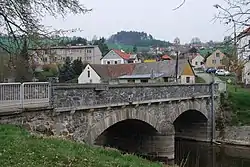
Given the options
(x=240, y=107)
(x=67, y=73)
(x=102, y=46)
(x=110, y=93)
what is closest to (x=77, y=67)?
(x=67, y=73)

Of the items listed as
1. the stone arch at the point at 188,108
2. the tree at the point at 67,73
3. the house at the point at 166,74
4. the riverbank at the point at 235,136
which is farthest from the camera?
the tree at the point at 67,73

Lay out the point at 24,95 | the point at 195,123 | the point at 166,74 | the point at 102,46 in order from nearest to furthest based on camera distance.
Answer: the point at 24,95, the point at 195,123, the point at 166,74, the point at 102,46

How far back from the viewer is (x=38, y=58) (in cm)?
929

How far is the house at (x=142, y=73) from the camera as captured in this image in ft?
155

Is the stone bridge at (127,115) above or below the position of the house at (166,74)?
below

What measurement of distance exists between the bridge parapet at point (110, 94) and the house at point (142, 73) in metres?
19.5

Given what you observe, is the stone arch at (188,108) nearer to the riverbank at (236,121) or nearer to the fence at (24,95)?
the riverbank at (236,121)

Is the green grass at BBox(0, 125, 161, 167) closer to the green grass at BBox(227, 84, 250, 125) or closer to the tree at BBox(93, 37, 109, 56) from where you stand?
the green grass at BBox(227, 84, 250, 125)

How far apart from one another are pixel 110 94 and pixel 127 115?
6.41ft

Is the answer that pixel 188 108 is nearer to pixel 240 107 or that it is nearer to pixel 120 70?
pixel 240 107

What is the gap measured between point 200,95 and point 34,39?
21.2m

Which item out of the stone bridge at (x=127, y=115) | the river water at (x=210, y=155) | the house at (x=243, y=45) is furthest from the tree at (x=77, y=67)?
the house at (x=243, y=45)

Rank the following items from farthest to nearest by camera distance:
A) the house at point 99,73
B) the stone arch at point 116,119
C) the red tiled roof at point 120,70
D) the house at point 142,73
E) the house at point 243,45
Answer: the house at point 99,73 → the red tiled roof at point 120,70 → the house at point 142,73 → the stone arch at point 116,119 → the house at point 243,45

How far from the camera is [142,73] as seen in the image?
51.8 m
